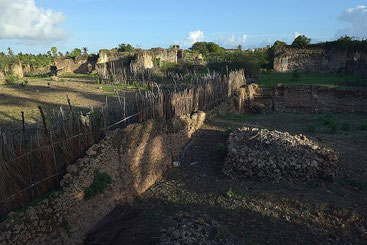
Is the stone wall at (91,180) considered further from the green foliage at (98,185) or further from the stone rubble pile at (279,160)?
the stone rubble pile at (279,160)

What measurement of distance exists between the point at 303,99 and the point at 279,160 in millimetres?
8759

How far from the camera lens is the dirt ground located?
4.64 m

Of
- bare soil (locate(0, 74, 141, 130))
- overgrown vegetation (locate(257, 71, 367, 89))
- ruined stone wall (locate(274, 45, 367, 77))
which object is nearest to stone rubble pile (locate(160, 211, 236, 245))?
bare soil (locate(0, 74, 141, 130))

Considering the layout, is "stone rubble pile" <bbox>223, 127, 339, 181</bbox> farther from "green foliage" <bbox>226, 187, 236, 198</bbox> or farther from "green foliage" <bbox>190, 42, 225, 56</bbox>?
"green foliage" <bbox>190, 42, 225, 56</bbox>

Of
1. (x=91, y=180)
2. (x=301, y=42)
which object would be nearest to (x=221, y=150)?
(x=91, y=180)

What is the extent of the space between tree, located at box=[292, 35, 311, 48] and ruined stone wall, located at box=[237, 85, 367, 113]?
13337 millimetres

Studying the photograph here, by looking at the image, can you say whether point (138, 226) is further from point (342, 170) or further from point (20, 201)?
point (342, 170)

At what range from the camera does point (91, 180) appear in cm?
473

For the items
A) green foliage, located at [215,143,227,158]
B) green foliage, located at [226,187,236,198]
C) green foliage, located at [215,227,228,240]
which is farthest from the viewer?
green foliage, located at [215,143,227,158]

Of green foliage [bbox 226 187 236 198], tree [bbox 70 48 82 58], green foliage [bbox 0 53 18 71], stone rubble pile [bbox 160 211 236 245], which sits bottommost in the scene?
green foliage [bbox 226 187 236 198]

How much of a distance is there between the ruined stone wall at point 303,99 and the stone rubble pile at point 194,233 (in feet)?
30.2

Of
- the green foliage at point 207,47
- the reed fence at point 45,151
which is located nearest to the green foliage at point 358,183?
the reed fence at point 45,151

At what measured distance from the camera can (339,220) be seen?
196 inches

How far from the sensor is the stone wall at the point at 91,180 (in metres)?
3.78
